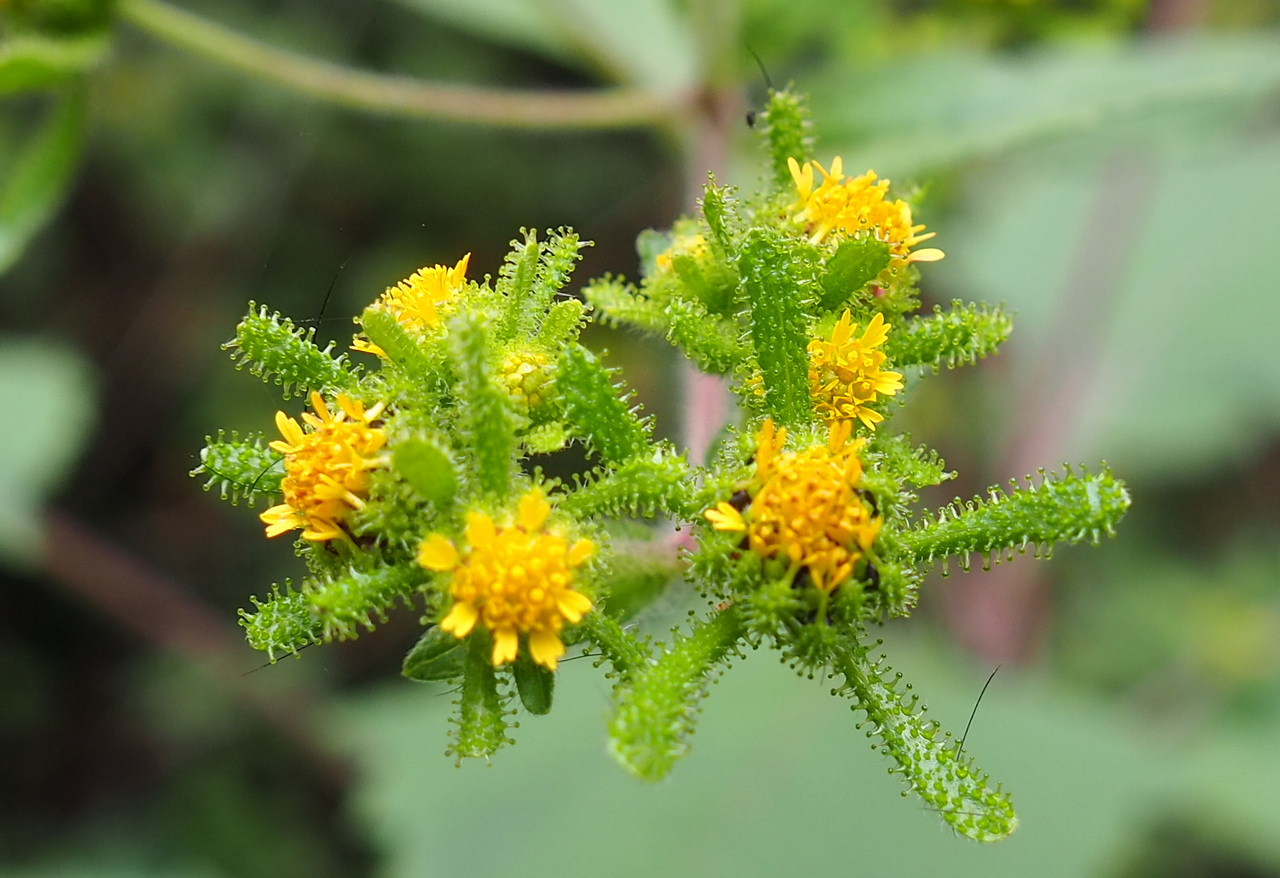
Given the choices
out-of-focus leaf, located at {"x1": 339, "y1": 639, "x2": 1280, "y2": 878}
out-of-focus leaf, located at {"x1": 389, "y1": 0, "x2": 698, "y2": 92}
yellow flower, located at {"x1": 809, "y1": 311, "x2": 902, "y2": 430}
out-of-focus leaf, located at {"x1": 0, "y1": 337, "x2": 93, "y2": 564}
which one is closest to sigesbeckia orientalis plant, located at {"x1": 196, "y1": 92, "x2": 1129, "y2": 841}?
yellow flower, located at {"x1": 809, "y1": 311, "x2": 902, "y2": 430}

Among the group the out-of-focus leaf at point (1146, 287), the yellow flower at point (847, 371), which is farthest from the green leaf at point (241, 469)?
the out-of-focus leaf at point (1146, 287)

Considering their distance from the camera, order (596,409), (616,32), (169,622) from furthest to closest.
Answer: (169,622) → (616,32) → (596,409)

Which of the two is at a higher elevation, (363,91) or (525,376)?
(363,91)

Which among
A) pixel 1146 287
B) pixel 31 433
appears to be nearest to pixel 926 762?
pixel 31 433

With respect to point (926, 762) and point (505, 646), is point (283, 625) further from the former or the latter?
point (926, 762)

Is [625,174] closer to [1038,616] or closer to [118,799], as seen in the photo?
[1038,616]

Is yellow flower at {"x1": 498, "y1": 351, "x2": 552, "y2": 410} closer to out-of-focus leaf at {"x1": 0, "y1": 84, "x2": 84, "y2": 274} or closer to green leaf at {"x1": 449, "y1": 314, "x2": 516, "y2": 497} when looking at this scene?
green leaf at {"x1": 449, "y1": 314, "x2": 516, "y2": 497}

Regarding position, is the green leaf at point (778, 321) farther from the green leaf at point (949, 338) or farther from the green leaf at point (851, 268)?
the green leaf at point (949, 338)
